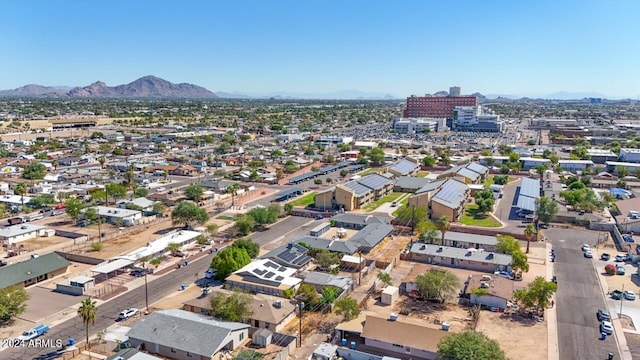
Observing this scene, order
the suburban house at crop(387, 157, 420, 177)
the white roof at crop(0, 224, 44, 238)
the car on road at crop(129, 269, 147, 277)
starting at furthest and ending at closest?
the suburban house at crop(387, 157, 420, 177), the white roof at crop(0, 224, 44, 238), the car on road at crop(129, 269, 147, 277)

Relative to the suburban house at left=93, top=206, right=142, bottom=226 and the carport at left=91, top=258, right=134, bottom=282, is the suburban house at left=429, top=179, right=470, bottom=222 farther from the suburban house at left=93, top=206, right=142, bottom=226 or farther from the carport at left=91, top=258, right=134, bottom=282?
the suburban house at left=93, top=206, right=142, bottom=226

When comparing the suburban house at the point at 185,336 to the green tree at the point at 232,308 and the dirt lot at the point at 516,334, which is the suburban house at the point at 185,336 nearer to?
the green tree at the point at 232,308

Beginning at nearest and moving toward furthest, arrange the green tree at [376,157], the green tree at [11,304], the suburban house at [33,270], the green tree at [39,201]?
the green tree at [11,304] < the suburban house at [33,270] < the green tree at [39,201] < the green tree at [376,157]

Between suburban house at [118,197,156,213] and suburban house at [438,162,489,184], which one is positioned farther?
suburban house at [438,162,489,184]

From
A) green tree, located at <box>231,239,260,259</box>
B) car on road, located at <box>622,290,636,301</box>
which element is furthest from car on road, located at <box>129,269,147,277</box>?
car on road, located at <box>622,290,636,301</box>

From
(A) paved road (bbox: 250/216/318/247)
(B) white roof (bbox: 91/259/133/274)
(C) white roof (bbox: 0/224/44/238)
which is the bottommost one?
(A) paved road (bbox: 250/216/318/247)

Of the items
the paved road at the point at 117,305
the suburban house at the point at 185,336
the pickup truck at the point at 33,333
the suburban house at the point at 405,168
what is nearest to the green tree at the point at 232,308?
the suburban house at the point at 185,336
